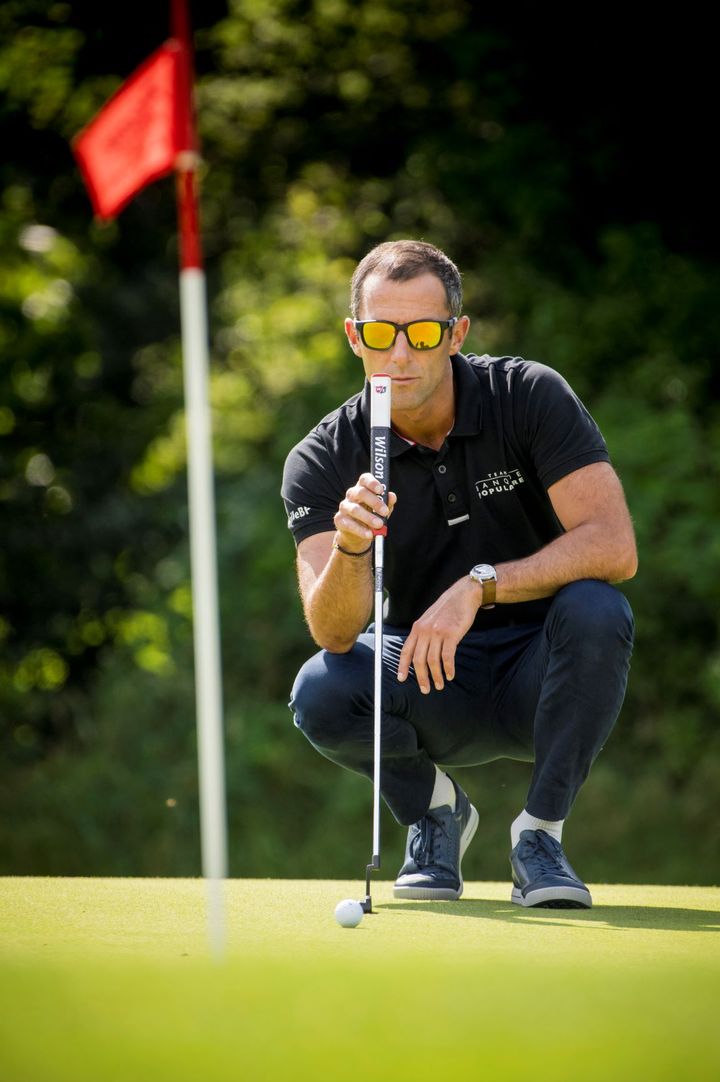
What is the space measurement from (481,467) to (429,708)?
66cm

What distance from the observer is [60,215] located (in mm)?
13906

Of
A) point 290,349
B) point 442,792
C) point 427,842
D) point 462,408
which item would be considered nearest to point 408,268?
point 462,408

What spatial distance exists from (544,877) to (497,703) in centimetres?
69

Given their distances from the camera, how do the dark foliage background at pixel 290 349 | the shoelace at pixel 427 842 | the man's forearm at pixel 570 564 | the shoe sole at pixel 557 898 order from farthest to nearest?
1. the dark foliage background at pixel 290 349
2. the shoelace at pixel 427 842
3. the man's forearm at pixel 570 564
4. the shoe sole at pixel 557 898

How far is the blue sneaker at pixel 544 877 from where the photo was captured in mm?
3691

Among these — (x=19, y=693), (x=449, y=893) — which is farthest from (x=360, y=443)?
(x=19, y=693)

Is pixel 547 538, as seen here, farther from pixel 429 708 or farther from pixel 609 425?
pixel 609 425

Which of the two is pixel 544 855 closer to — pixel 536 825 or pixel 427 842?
pixel 536 825

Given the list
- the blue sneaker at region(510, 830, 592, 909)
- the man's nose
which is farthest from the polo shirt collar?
the blue sneaker at region(510, 830, 592, 909)

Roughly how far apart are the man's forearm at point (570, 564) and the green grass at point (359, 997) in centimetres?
84

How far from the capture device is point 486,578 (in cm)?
401

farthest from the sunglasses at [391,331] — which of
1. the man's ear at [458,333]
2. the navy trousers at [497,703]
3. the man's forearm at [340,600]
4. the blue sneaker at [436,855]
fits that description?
the blue sneaker at [436,855]

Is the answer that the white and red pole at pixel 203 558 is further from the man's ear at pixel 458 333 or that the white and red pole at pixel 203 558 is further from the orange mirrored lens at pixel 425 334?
the man's ear at pixel 458 333

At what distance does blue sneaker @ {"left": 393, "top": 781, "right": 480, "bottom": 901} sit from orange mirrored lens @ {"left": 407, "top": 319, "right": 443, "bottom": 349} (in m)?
1.19
